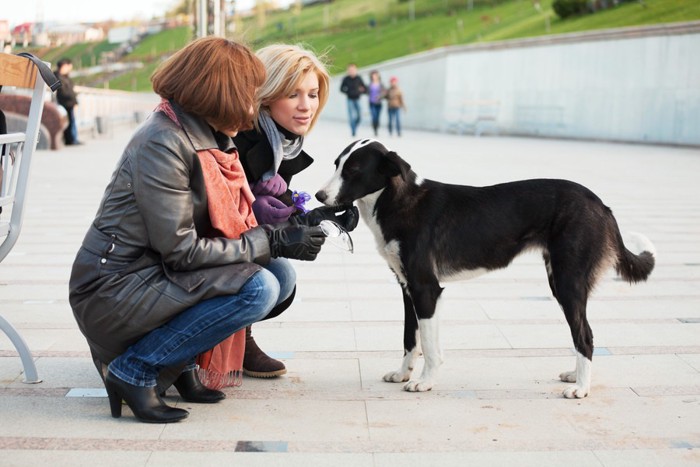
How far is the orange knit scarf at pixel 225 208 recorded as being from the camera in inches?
140

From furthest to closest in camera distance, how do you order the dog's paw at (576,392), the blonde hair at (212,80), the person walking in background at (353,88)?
1. the person walking in background at (353,88)
2. the dog's paw at (576,392)
3. the blonde hair at (212,80)

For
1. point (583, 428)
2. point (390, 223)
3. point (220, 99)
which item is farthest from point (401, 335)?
point (220, 99)

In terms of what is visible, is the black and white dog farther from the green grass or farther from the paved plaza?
the green grass

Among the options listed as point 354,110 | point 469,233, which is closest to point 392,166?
point 469,233

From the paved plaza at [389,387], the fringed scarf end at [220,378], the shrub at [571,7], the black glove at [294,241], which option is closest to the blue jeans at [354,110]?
the shrub at [571,7]

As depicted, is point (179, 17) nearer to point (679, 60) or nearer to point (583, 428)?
point (679, 60)

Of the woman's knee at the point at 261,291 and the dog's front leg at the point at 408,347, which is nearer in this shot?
the woman's knee at the point at 261,291

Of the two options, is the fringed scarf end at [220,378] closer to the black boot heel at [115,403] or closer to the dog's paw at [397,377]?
the black boot heel at [115,403]

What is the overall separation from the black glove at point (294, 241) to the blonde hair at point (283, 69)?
2.26 ft

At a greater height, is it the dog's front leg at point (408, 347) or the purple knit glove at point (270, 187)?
the purple knit glove at point (270, 187)

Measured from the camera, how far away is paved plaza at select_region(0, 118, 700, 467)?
3350 mm

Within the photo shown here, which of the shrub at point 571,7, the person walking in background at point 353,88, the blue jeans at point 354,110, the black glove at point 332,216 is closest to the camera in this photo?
the black glove at point 332,216

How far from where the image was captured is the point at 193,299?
3502mm

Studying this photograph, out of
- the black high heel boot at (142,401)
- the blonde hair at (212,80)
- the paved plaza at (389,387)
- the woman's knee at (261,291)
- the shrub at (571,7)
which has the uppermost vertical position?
the shrub at (571,7)
